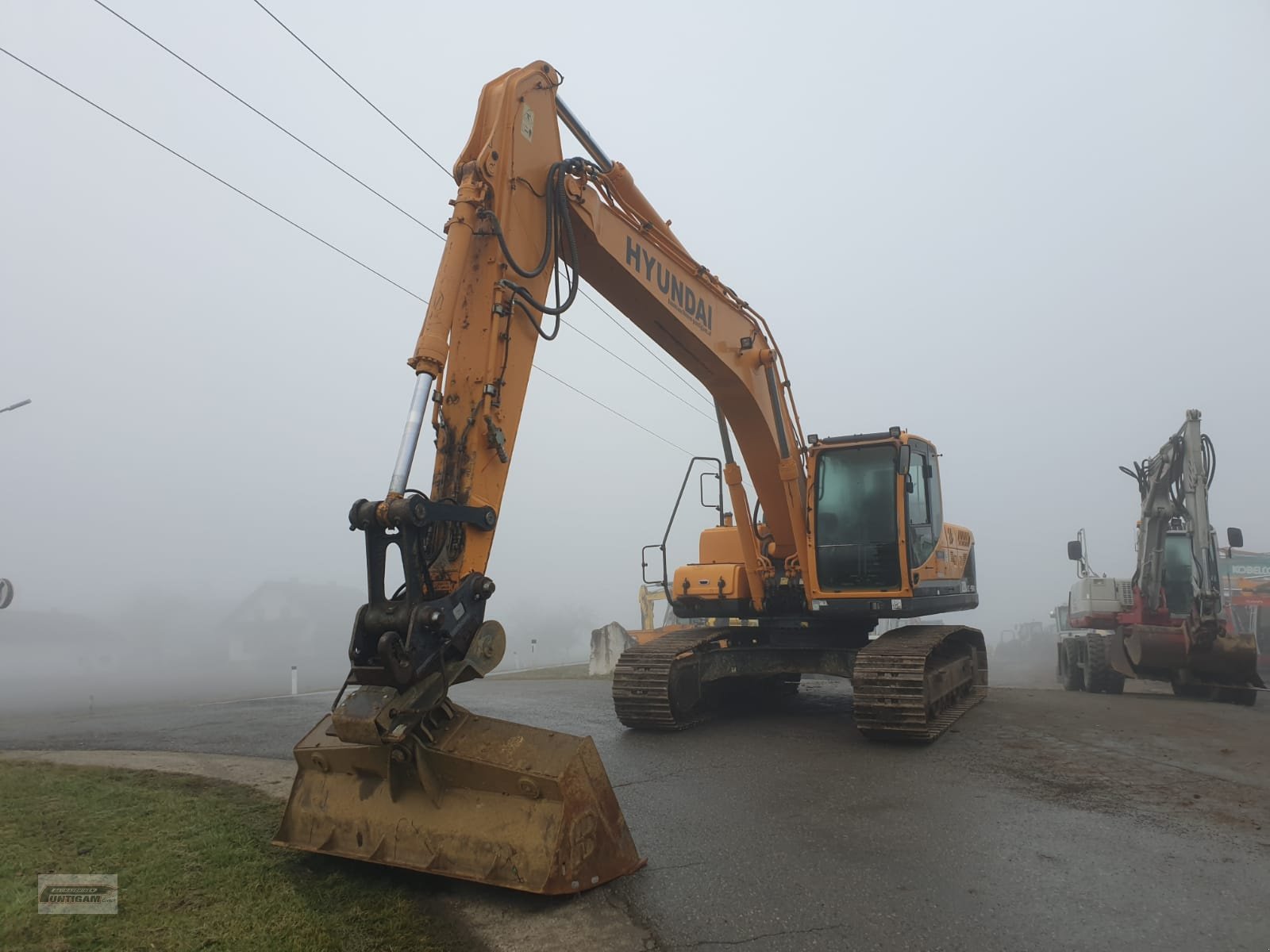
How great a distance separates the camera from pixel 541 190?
5.79m

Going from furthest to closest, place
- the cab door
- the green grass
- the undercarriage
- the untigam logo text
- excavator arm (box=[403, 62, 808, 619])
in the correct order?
the cab door → the undercarriage → the untigam logo text → excavator arm (box=[403, 62, 808, 619]) → the green grass

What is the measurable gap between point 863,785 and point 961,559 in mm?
5379

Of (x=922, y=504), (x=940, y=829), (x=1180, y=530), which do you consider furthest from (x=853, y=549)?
(x=1180, y=530)

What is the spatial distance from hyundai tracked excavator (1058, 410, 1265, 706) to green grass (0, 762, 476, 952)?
12817 millimetres

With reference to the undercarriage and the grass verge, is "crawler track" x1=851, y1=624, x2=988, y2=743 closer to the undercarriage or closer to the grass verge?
the undercarriage

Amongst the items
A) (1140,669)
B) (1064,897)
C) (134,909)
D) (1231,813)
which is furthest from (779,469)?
(1140,669)

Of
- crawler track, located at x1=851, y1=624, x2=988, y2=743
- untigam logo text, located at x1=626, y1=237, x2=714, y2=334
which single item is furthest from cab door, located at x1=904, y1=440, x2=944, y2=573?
untigam logo text, located at x1=626, y1=237, x2=714, y2=334

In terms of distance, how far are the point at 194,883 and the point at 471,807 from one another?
1336 mm

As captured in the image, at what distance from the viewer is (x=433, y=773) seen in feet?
13.3

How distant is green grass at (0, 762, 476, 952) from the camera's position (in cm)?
321

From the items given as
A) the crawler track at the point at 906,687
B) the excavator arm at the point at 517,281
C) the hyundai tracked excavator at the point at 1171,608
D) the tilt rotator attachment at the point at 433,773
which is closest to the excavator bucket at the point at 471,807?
the tilt rotator attachment at the point at 433,773

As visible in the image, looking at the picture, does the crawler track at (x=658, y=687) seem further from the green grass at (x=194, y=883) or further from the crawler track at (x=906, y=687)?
the green grass at (x=194, y=883)

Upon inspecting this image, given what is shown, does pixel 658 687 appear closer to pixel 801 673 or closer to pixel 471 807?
pixel 801 673

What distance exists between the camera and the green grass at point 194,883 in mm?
3207
